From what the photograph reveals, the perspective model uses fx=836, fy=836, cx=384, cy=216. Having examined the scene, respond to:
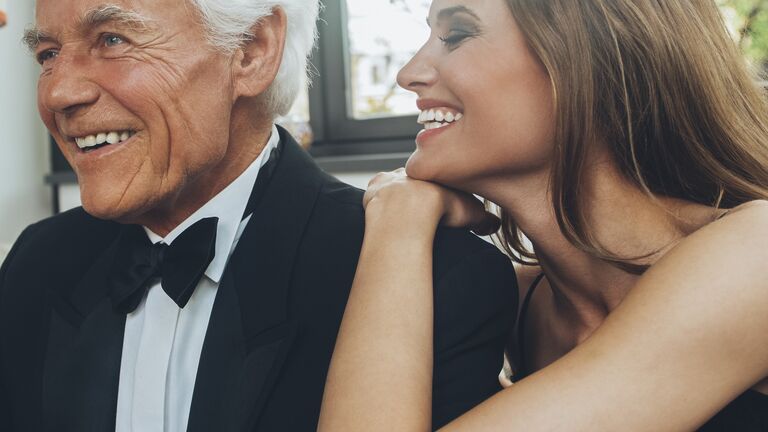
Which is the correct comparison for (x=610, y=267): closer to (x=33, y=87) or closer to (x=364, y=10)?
(x=364, y=10)

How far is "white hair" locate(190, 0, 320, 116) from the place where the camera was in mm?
1274

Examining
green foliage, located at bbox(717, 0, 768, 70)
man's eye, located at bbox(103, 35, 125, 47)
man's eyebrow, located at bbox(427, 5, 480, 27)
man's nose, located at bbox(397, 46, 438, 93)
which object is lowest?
green foliage, located at bbox(717, 0, 768, 70)

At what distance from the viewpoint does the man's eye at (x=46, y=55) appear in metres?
1.29

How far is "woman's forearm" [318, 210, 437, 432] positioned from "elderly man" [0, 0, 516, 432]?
6cm

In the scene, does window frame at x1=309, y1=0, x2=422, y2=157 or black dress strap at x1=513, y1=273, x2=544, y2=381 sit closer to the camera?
black dress strap at x1=513, y1=273, x2=544, y2=381

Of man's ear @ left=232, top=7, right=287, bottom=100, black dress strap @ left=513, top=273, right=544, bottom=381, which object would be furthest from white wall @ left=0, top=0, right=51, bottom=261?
black dress strap @ left=513, top=273, right=544, bottom=381

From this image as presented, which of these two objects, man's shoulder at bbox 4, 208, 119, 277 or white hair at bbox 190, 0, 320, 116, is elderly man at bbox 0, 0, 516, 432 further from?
man's shoulder at bbox 4, 208, 119, 277

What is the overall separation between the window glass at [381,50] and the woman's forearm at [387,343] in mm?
1724

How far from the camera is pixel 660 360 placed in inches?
42.3

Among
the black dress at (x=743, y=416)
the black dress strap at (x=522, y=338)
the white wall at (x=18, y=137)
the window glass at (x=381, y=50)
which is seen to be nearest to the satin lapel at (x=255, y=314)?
the black dress strap at (x=522, y=338)

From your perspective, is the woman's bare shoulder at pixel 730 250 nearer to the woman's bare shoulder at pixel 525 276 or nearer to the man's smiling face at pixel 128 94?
the woman's bare shoulder at pixel 525 276

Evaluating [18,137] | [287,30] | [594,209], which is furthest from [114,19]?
[18,137]

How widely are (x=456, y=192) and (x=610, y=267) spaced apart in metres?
0.28

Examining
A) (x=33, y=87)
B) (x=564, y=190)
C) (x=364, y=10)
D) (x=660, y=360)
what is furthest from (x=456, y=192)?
(x=33, y=87)
